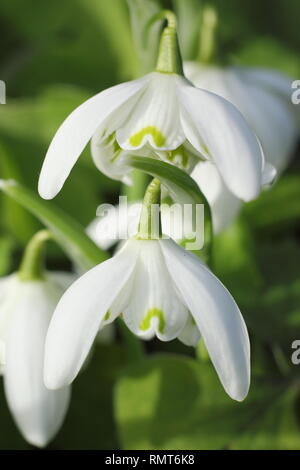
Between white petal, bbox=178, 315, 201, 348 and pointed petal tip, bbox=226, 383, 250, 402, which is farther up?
white petal, bbox=178, 315, 201, 348

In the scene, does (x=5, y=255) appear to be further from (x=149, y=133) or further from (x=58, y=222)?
(x=149, y=133)

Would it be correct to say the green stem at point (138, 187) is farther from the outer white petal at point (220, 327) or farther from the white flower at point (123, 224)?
the outer white petal at point (220, 327)

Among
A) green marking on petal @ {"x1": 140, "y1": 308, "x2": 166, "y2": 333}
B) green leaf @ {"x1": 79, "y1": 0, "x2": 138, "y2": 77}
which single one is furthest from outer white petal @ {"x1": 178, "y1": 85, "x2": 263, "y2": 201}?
green leaf @ {"x1": 79, "y1": 0, "x2": 138, "y2": 77}

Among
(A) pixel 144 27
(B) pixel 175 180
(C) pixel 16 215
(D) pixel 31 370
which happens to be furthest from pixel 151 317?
(C) pixel 16 215

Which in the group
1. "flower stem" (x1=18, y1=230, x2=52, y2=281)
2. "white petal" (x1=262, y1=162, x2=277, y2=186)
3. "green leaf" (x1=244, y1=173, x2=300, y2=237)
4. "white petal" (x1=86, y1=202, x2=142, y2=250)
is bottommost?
"white petal" (x1=262, y1=162, x2=277, y2=186)

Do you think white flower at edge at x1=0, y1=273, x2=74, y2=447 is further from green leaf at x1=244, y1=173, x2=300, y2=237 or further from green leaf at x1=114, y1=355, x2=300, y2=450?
green leaf at x1=244, y1=173, x2=300, y2=237
